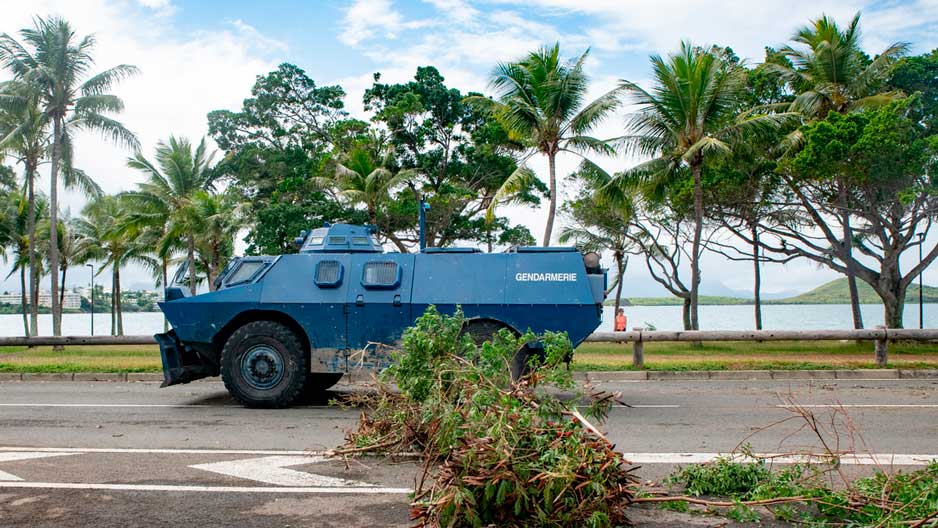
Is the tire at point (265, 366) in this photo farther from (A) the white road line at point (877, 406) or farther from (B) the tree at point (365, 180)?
(B) the tree at point (365, 180)

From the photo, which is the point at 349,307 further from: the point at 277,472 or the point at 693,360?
the point at 693,360

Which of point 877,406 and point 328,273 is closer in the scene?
point 877,406

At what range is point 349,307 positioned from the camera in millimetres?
11266

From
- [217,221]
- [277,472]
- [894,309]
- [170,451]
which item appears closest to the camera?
[277,472]

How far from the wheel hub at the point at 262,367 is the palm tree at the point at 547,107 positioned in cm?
1397

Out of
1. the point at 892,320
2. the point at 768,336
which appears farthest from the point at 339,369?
the point at 892,320

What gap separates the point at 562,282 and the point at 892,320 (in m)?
21.2

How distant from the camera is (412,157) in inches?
1292

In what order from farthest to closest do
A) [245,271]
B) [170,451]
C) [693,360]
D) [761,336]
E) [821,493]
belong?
[693,360], [761,336], [245,271], [170,451], [821,493]

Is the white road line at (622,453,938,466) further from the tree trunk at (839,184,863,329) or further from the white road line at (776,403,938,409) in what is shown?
the tree trunk at (839,184,863,329)

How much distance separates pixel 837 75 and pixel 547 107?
31.5 feet

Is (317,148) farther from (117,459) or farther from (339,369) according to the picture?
(117,459)

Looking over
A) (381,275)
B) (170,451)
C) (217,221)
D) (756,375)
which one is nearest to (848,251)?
(756,375)

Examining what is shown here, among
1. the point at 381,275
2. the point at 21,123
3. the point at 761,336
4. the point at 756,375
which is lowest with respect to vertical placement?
the point at 756,375
